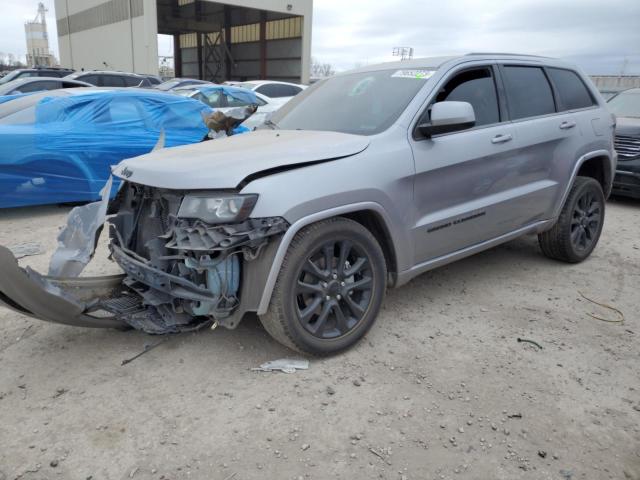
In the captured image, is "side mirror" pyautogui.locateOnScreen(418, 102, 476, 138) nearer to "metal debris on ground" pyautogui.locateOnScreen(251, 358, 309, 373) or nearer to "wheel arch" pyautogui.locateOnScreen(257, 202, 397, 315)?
"wheel arch" pyautogui.locateOnScreen(257, 202, 397, 315)

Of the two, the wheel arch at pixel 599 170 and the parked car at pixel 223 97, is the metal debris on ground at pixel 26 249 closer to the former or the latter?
the wheel arch at pixel 599 170

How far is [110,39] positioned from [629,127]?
2963 centimetres

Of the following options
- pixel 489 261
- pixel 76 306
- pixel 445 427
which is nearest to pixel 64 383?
pixel 76 306

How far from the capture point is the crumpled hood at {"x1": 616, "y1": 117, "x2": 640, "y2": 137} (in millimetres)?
7727

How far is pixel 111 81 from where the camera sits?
615 inches

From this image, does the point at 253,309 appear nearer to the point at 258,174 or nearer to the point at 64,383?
the point at 258,174

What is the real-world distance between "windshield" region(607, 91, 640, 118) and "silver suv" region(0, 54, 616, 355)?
527cm

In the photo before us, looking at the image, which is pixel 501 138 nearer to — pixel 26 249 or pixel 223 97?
pixel 26 249

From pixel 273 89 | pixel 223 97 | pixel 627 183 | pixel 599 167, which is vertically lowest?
pixel 627 183

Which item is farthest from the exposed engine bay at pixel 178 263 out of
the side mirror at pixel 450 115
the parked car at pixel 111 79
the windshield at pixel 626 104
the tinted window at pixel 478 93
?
the parked car at pixel 111 79

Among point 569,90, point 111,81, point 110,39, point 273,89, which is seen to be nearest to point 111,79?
point 111,81

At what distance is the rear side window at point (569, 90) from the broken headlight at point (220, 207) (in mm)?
3182

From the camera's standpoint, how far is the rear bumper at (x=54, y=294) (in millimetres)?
→ 2588

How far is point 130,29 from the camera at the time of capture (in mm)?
27656
